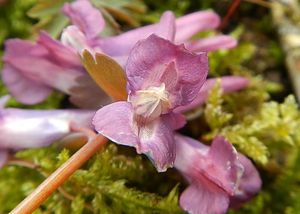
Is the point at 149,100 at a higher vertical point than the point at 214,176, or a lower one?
higher

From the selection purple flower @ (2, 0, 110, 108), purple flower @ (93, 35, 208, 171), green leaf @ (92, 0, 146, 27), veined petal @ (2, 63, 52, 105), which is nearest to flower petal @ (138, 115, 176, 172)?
purple flower @ (93, 35, 208, 171)

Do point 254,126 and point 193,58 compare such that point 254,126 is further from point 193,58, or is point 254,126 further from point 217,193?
point 193,58

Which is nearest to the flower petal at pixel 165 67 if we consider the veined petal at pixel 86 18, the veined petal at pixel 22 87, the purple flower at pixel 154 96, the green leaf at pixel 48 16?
the purple flower at pixel 154 96

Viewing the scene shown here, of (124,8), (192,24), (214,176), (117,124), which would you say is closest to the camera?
(117,124)

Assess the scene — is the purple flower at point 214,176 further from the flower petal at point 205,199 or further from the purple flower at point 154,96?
the purple flower at point 154,96

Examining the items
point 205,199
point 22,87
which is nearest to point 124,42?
point 22,87

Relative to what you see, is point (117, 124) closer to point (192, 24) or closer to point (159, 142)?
point (159, 142)
